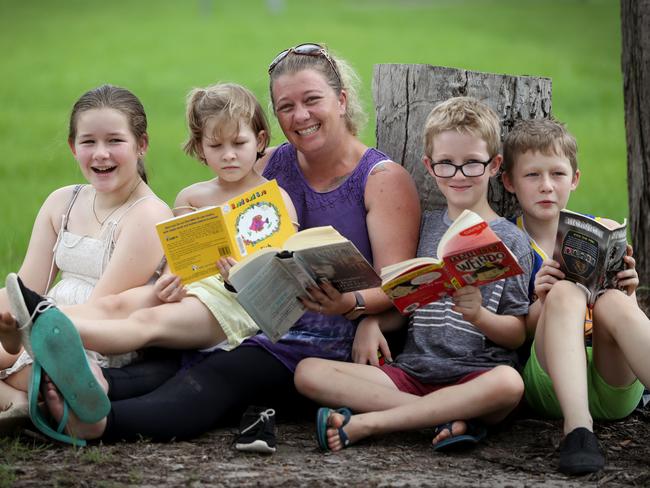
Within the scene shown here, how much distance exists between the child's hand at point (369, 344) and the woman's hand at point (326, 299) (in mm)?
286

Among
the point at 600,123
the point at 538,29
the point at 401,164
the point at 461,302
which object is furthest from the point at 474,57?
the point at 461,302

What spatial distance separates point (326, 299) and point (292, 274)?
20 cm

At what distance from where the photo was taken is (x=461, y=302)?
350cm

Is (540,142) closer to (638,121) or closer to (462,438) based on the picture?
(462,438)

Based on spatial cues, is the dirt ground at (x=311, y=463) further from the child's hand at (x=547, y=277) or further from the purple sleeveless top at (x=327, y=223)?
the child's hand at (x=547, y=277)

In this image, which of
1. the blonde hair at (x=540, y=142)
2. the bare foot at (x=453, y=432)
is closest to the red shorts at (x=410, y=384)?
the bare foot at (x=453, y=432)

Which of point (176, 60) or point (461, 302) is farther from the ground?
point (176, 60)

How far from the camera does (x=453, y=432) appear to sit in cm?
356

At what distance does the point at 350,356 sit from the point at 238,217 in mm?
767

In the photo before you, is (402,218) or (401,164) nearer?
(402,218)

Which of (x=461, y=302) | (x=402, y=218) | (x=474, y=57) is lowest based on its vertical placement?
(x=461, y=302)

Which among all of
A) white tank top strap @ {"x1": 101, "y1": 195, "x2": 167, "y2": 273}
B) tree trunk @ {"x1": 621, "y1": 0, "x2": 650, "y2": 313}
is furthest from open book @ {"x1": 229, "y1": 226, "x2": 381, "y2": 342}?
tree trunk @ {"x1": 621, "y1": 0, "x2": 650, "y2": 313}

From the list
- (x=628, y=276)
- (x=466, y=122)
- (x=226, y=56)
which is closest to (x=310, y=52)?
(x=466, y=122)

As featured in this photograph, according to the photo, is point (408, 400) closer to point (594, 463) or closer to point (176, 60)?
point (594, 463)
